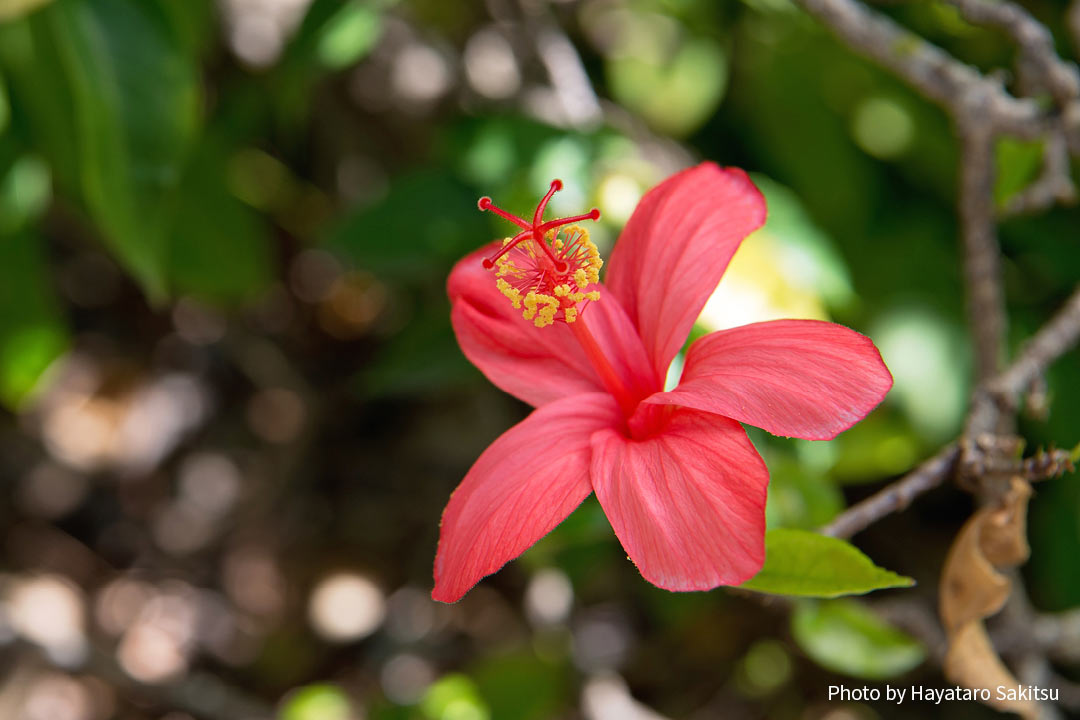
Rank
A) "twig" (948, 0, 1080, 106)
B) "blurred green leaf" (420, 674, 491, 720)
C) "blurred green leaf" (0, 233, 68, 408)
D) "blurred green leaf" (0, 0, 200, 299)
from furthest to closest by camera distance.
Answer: "blurred green leaf" (0, 233, 68, 408) → "blurred green leaf" (420, 674, 491, 720) → "blurred green leaf" (0, 0, 200, 299) → "twig" (948, 0, 1080, 106)

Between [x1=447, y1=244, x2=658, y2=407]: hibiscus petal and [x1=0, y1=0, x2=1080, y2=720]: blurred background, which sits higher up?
[x1=447, y1=244, x2=658, y2=407]: hibiscus petal

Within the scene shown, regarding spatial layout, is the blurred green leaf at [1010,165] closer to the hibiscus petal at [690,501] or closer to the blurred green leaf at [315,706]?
the hibiscus petal at [690,501]

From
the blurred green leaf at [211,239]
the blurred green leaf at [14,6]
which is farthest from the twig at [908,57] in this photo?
the blurred green leaf at [211,239]

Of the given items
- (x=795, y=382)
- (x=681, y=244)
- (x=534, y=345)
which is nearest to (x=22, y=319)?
(x=534, y=345)

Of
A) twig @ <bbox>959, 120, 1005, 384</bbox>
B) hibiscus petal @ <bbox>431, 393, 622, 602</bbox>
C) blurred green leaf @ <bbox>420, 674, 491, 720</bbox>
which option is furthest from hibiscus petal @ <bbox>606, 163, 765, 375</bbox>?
blurred green leaf @ <bbox>420, 674, 491, 720</bbox>

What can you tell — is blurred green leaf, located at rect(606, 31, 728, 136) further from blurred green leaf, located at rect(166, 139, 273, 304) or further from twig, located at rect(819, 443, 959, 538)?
twig, located at rect(819, 443, 959, 538)

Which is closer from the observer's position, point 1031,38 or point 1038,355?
point 1038,355

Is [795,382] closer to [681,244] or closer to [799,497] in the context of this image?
[681,244]
